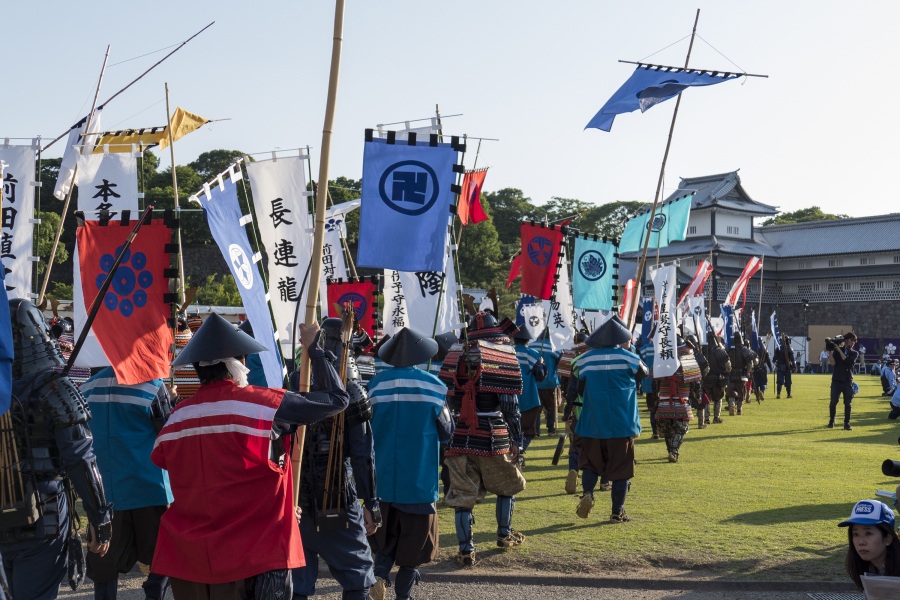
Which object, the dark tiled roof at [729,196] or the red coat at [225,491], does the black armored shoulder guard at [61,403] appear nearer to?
the red coat at [225,491]

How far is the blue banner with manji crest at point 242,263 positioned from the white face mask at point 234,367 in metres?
0.88

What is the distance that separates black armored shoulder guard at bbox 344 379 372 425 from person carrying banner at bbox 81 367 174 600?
136 centimetres

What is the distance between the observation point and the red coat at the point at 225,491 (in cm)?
404

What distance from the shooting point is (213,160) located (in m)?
44.4

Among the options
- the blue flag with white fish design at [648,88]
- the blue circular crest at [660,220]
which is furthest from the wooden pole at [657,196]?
the blue circular crest at [660,220]

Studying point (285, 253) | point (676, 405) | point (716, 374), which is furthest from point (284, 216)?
point (716, 374)

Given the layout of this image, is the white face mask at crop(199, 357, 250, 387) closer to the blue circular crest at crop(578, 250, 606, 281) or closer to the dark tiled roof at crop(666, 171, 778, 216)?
the blue circular crest at crop(578, 250, 606, 281)

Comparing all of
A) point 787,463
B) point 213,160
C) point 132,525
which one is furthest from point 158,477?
point 213,160

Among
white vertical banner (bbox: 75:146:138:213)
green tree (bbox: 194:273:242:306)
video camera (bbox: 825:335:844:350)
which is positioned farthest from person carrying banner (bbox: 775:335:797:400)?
white vertical banner (bbox: 75:146:138:213)

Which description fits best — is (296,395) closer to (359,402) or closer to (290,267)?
(359,402)

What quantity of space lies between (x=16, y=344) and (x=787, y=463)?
11745 mm

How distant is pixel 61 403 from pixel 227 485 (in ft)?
4.13

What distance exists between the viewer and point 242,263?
5371 mm

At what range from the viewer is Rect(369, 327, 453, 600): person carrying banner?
262 inches
